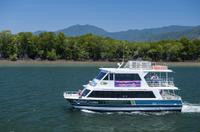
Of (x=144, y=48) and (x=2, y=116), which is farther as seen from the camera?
(x=144, y=48)

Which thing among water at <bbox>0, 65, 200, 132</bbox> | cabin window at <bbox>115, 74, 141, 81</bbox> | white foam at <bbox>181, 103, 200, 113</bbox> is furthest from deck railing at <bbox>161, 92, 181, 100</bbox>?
cabin window at <bbox>115, 74, 141, 81</bbox>

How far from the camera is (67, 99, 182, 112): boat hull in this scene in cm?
4875

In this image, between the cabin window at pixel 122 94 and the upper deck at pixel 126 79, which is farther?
the upper deck at pixel 126 79

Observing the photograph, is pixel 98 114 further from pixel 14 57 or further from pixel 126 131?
pixel 14 57

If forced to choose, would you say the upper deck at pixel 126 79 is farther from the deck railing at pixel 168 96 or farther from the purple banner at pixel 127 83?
the deck railing at pixel 168 96

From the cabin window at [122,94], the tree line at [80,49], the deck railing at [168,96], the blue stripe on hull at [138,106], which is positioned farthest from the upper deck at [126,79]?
the tree line at [80,49]

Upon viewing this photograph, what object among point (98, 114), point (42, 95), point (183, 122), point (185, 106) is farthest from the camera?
point (42, 95)

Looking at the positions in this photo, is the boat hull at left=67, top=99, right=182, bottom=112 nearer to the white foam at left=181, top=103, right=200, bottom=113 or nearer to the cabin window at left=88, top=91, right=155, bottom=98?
the cabin window at left=88, top=91, right=155, bottom=98

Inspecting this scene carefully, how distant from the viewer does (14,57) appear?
16438 cm

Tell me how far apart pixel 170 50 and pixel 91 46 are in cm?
3385

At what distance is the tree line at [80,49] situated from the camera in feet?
554

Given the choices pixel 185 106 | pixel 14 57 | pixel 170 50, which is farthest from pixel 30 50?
pixel 185 106

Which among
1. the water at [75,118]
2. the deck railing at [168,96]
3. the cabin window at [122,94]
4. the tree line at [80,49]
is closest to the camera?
the water at [75,118]

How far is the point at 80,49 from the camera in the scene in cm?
17262
